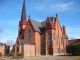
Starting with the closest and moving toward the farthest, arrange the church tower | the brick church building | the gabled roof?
the brick church building → the gabled roof → the church tower

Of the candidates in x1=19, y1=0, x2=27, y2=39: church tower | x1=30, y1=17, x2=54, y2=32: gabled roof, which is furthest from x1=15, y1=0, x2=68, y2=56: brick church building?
x1=19, y1=0, x2=27, y2=39: church tower

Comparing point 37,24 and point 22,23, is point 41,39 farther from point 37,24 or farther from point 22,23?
point 22,23

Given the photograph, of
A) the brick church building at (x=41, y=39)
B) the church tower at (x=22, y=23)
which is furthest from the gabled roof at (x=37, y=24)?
the church tower at (x=22, y=23)

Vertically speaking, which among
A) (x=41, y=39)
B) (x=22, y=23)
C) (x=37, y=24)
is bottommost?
(x=41, y=39)

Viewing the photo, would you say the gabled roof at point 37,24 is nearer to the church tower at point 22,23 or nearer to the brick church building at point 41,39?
the brick church building at point 41,39

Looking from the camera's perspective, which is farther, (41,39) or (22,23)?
(22,23)

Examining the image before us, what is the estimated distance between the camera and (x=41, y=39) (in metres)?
73.4

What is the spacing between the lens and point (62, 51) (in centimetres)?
7531

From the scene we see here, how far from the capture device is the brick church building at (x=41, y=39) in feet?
225

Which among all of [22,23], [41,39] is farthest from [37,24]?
[22,23]

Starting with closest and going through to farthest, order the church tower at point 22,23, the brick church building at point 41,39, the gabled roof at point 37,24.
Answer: the brick church building at point 41,39
the gabled roof at point 37,24
the church tower at point 22,23

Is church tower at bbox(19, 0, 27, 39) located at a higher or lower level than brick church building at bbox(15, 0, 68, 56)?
higher

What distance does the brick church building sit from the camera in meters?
68.6

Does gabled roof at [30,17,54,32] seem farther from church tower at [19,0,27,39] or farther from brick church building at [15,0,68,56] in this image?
church tower at [19,0,27,39]
